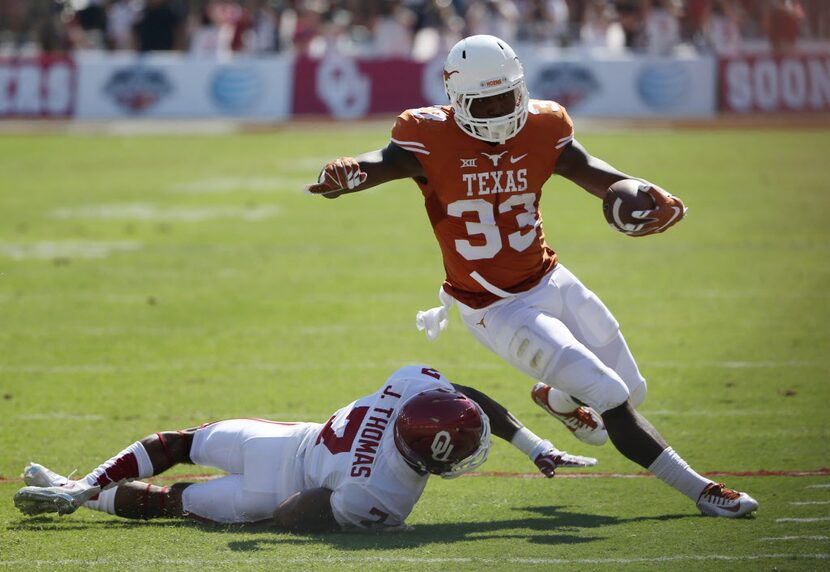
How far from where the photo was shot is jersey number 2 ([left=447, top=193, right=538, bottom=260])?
19.8ft

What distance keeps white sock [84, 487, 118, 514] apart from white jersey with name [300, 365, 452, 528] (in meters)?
0.87

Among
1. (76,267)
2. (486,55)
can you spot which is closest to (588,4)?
(76,267)

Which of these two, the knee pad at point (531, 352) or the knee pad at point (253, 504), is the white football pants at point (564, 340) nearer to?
the knee pad at point (531, 352)

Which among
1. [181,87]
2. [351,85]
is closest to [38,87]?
[181,87]

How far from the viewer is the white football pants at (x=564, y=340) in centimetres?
561

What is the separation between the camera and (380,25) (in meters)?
23.9

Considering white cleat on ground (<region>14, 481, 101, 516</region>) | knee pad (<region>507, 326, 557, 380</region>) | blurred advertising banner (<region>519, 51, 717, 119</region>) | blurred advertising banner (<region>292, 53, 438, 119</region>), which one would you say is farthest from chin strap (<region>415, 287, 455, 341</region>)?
blurred advertising banner (<region>292, 53, 438, 119</region>)

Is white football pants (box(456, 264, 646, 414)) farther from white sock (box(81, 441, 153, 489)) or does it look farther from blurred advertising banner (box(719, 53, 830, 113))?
blurred advertising banner (box(719, 53, 830, 113))

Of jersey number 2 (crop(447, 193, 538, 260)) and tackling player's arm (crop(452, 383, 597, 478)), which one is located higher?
jersey number 2 (crop(447, 193, 538, 260))

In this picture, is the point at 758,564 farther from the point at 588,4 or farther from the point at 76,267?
the point at 588,4

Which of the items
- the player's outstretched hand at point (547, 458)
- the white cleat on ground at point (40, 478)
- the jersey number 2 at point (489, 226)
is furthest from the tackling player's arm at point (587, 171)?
the white cleat on ground at point (40, 478)

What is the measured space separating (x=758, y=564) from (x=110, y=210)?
11317mm

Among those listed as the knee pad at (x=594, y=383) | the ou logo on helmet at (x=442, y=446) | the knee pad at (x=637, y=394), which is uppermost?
the knee pad at (x=594, y=383)

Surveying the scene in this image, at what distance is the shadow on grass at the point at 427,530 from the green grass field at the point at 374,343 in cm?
2
